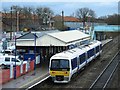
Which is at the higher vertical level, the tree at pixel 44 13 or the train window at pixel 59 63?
the tree at pixel 44 13

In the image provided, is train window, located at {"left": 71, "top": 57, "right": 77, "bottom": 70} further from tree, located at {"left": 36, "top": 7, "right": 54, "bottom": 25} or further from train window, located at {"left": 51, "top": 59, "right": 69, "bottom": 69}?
tree, located at {"left": 36, "top": 7, "right": 54, "bottom": 25}

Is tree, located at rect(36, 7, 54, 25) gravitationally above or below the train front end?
above

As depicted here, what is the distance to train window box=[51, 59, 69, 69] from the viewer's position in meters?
21.9

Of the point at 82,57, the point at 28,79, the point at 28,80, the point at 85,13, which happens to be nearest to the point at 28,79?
the point at 28,79

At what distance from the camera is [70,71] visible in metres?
21.8

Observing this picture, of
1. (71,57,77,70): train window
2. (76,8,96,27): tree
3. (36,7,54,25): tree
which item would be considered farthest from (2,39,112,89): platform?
(76,8,96,27): tree

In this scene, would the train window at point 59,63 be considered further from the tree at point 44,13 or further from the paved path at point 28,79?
the tree at point 44,13

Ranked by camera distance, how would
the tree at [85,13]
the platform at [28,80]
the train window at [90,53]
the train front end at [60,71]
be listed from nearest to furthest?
the platform at [28,80], the train front end at [60,71], the train window at [90,53], the tree at [85,13]

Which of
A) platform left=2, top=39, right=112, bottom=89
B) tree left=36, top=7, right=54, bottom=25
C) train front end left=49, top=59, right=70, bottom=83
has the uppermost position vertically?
tree left=36, top=7, right=54, bottom=25

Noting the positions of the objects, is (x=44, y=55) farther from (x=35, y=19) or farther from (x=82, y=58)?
(x=35, y=19)

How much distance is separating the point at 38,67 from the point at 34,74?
463 centimetres

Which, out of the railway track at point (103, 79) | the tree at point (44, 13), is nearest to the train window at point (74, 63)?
the railway track at point (103, 79)


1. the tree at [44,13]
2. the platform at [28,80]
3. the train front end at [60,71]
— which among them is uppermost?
the tree at [44,13]

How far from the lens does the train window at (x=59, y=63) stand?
2189 cm
